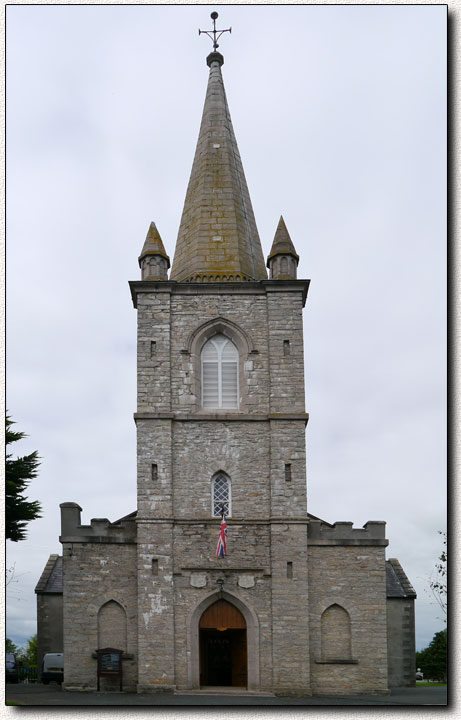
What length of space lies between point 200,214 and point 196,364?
5617 millimetres

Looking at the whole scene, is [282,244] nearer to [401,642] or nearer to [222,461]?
[222,461]

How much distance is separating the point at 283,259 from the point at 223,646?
12291 mm

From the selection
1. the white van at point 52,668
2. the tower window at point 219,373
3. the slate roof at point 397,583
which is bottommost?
the white van at point 52,668

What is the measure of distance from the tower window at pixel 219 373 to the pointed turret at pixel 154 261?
2.68m

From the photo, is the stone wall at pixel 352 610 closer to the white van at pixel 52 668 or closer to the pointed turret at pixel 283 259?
the pointed turret at pixel 283 259

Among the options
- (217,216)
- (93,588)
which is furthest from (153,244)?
(93,588)

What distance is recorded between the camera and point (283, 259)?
28969mm

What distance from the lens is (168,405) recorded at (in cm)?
2716

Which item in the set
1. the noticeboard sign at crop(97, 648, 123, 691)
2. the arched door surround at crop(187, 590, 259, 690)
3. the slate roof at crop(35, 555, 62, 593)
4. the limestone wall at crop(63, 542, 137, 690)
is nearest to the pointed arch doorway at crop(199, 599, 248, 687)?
the arched door surround at crop(187, 590, 259, 690)

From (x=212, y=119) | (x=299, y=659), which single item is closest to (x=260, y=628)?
(x=299, y=659)

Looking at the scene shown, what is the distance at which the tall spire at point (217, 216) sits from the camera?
29438 mm

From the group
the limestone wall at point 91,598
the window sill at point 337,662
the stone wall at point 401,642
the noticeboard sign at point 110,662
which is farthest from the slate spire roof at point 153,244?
the stone wall at point 401,642

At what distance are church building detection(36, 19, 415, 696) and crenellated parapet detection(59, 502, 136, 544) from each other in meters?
0.04

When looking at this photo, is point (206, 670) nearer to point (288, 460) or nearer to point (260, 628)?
point (260, 628)
